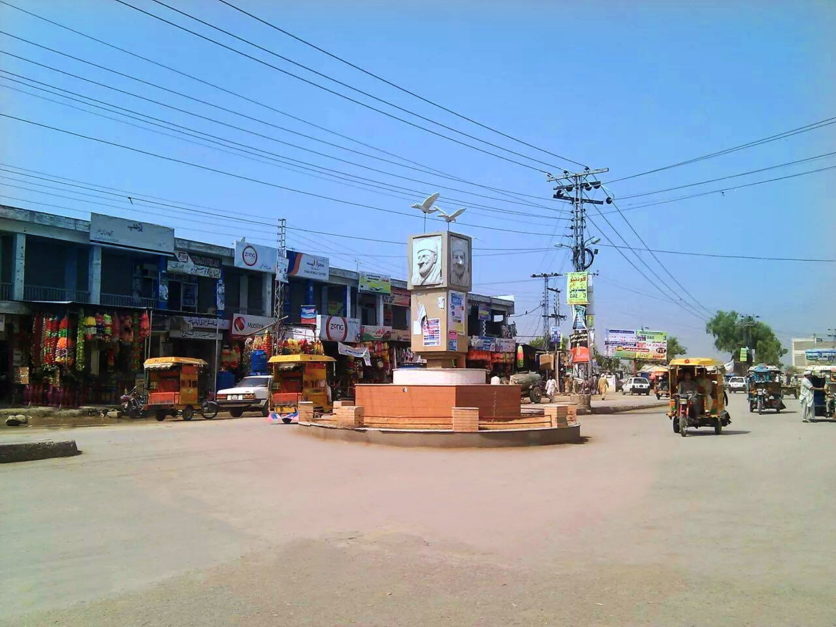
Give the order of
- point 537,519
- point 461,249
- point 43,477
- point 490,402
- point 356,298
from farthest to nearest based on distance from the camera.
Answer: point 356,298 < point 461,249 < point 490,402 < point 43,477 < point 537,519

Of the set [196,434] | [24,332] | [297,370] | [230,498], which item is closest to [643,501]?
[230,498]

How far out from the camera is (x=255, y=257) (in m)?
38.7

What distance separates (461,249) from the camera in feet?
72.1

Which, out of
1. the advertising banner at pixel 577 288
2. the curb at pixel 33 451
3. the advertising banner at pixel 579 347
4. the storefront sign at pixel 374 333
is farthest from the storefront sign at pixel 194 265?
the curb at pixel 33 451

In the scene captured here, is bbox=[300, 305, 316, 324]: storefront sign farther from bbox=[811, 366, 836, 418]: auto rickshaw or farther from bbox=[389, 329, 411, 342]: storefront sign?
bbox=[811, 366, 836, 418]: auto rickshaw

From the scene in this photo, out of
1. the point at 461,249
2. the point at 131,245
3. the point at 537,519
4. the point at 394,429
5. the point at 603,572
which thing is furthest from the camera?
the point at 131,245

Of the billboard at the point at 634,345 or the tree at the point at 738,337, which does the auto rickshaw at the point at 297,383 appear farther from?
the tree at the point at 738,337

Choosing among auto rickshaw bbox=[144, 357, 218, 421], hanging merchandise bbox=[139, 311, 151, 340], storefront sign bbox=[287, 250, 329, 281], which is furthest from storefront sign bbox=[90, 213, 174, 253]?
storefront sign bbox=[287, 250, 329, 281]

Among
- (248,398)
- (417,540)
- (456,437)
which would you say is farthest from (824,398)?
(417,540)

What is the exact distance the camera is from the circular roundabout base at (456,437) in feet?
51.6

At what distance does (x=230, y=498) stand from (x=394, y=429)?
7.21 metres

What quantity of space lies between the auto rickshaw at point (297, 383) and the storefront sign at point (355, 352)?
1222 centimetres

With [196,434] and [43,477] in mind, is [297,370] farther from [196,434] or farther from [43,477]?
[43,477]

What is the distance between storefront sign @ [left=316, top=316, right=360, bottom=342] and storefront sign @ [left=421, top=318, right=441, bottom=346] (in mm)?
18764
